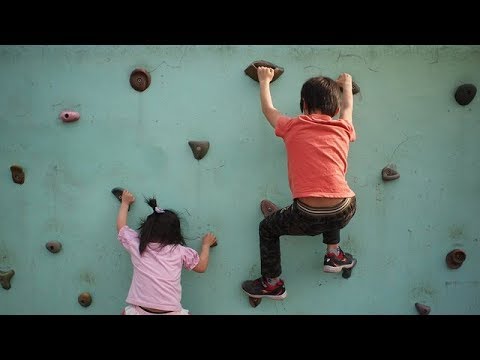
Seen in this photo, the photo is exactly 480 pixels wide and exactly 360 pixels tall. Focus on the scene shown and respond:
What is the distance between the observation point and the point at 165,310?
5.43ft

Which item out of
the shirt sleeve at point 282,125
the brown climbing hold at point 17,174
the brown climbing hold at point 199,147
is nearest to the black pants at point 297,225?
the shirt sleeve at point 282,125

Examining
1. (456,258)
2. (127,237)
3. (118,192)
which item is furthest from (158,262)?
(456,258)

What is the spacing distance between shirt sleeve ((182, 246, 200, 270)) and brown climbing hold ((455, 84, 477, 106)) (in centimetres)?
128

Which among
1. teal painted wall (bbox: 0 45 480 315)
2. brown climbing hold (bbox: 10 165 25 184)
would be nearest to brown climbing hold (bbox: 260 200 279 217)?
teal painted wall (bbox: 0 45 480 315)

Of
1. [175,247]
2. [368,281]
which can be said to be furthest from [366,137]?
[175,247]

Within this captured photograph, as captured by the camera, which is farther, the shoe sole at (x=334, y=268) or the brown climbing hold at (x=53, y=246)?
the brown climbing hold at (x=53, y=246)

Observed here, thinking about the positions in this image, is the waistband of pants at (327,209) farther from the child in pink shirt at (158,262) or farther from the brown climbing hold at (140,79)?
the brown climbing hold at (140,79)

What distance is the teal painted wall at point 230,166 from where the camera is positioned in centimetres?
179

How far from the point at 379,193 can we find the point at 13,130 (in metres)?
1.60

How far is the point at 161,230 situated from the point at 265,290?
1.61 ft

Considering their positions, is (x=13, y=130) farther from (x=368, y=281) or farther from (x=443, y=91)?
(x=443, y=91)

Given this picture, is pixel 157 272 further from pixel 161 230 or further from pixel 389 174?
pixel 389 174

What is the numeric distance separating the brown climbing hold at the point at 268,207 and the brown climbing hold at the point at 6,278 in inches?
44.8

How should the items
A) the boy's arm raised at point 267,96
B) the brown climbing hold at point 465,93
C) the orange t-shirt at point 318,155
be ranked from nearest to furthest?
the orange t-shirt at point 318,155 → the boy's arm raised at point 267,96 → the brown climbing hold at point 465,93
